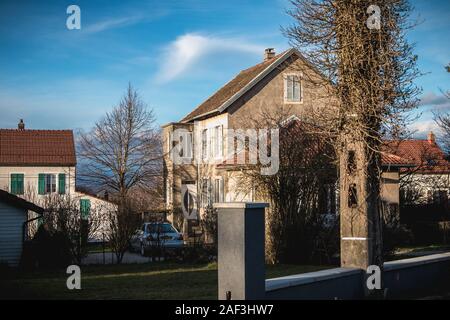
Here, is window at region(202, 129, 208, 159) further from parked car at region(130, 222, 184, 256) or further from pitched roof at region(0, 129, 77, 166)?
pitched roof at region(0, 129, 77, 166)

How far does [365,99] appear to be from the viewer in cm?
1129

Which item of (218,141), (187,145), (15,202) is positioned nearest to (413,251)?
(218,141)

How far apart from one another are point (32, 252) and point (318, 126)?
1436 centimetres

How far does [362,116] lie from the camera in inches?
446

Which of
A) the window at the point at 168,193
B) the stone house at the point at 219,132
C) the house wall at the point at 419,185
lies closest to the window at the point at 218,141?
the stone house at the point at 219,132

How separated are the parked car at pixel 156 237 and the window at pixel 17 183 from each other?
2150 cm

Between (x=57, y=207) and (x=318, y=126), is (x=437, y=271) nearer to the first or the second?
(x=318, y=126)

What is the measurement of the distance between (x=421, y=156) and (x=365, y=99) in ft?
82.5

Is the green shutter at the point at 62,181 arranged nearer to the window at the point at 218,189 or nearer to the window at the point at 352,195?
the window at the point at 218,189

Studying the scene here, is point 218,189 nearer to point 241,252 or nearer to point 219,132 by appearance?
point 219,132

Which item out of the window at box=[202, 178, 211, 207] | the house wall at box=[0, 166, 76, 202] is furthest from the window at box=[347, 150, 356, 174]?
the house wall at box=[0, 166, 76, 202]

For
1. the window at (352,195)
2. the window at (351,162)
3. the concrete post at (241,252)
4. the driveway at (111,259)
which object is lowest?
the driveway at (111,259)

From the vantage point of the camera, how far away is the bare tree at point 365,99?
1127cm
